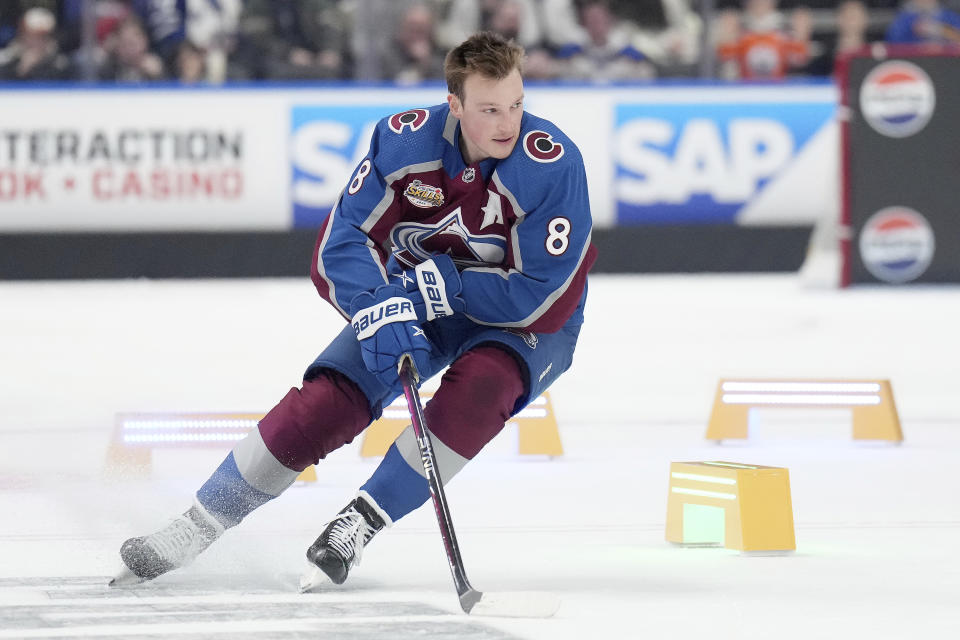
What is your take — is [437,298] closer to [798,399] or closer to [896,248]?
[798,399]

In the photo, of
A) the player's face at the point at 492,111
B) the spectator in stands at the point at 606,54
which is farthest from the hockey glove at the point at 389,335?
the spectator in stands at the point at 606,54

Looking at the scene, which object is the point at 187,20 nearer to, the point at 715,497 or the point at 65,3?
the point at 65,3

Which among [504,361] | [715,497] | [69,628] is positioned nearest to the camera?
[69,628]

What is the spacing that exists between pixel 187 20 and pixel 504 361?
29.5ft

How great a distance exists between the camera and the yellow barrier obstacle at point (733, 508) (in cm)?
352

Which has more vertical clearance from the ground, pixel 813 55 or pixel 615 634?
pixel 615 634

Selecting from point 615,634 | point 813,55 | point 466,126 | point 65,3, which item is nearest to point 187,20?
point 65,3

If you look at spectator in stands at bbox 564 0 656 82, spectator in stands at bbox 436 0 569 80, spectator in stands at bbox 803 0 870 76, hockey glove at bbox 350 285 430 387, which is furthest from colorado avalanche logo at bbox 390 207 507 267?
spectator in stands at bbox 803 0 870 76

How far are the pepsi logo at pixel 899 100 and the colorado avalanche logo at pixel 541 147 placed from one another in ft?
24.7

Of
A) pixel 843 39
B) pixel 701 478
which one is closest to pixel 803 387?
pixel 701 478

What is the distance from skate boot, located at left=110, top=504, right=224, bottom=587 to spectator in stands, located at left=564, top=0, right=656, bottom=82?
9160mm

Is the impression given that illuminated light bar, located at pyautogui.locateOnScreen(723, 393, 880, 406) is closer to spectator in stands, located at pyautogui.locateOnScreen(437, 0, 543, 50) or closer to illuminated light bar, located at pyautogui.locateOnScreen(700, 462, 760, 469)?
illuminated light bar, located at pyautogui.locateOnScreen(700, 462, 760, 469)

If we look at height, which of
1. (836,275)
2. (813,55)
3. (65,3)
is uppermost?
(65,3)

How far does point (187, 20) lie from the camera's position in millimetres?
11836
